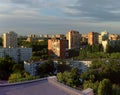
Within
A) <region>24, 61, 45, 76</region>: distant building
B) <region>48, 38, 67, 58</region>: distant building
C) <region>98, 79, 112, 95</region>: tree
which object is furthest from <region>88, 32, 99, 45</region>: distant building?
<region>98, 79, 112, 95</region>: tree

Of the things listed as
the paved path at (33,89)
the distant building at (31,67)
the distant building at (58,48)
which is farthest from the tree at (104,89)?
the distant building at (58,48)

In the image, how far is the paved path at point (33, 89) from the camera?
1654mm

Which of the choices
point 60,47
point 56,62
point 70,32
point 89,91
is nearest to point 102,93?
point 89,91

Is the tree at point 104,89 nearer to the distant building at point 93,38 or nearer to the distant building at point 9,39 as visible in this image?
the distant building at point 9,39

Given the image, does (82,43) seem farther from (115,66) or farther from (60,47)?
(115,66)

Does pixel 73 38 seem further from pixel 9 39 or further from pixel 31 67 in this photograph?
pixel 31 67

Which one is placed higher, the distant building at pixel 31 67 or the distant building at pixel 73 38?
the distant building at pixel 73 38

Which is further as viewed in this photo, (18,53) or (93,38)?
(93,38)

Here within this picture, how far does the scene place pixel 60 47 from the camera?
19.7m

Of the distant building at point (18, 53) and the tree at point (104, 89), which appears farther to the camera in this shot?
the distant building at point (18, 53)

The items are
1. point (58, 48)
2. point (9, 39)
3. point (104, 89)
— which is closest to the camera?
point (104, 89)

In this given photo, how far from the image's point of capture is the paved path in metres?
1.65

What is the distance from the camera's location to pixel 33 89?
1.70m

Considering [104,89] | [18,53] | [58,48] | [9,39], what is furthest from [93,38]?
[104,89]
